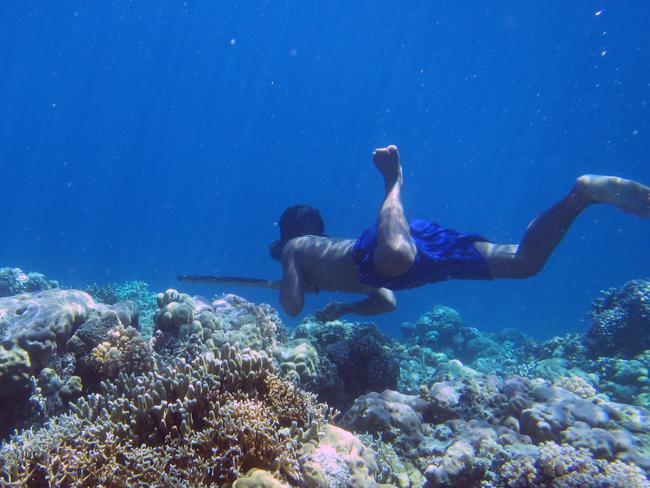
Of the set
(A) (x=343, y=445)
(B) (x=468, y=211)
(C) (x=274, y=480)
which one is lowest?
(C) (x=274, y=480)

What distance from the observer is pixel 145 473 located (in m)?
2.37

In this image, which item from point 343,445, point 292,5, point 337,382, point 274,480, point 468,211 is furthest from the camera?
point 468,211

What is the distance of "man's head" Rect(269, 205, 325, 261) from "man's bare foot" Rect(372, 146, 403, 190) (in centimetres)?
179

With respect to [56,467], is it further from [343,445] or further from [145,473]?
[343,445]

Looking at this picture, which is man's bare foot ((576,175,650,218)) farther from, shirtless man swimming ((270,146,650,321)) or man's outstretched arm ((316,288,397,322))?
man's outstretched arm ((316,288,397,322))

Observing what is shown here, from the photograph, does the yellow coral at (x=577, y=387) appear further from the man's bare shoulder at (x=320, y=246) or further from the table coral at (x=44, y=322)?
the table coral at (x=44, y=322)

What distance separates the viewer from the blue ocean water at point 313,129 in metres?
75.4

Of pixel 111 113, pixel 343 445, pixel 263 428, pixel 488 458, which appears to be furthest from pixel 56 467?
pixel 111 113

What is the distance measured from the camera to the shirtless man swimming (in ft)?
16.7

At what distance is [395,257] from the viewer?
507 centimetres

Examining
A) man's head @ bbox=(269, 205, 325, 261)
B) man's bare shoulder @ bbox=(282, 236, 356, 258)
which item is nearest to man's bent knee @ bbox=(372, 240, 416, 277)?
man's bare shoulder @ bbox=(282, 236, 356, 258)

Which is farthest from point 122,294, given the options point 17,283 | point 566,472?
point 566,472

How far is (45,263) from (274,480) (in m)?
80.0

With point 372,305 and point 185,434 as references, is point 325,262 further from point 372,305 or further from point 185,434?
point 185,434
